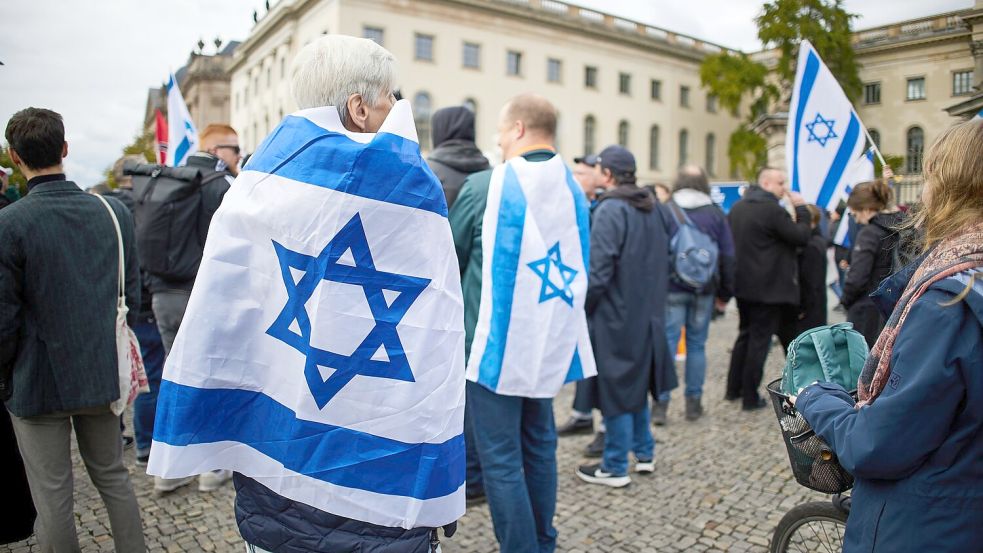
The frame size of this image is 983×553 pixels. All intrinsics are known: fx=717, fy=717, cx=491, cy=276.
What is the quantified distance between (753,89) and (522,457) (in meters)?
47.4

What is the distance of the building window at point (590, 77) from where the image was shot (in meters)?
47.2

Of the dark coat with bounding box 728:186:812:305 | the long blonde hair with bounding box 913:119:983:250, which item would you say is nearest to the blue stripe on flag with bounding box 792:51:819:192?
the dark coat with bounding box 728:186:812:305

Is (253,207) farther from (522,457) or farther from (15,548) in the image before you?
(15,548)

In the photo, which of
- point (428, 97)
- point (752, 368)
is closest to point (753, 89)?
point (428, 97)

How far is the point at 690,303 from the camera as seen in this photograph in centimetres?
604

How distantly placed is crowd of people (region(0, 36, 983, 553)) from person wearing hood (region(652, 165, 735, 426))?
17 mm

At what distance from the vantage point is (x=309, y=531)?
172 cm

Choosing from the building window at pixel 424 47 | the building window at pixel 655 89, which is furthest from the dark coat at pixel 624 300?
the building window at pixel 655 89

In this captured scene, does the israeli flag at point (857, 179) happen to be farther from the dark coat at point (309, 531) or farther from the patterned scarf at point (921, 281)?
the dark coat at point (309, 531)

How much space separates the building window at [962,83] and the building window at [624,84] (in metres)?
45.3

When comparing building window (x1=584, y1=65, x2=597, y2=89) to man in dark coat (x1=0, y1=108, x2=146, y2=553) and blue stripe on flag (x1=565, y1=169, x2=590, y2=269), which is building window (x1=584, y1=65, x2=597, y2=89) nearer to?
blue stripe on flag (x1=565, y1=169, x2=590, y2=269)

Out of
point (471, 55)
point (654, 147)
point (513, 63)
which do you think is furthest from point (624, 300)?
point (654, 147)

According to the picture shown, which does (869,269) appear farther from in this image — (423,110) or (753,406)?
(423,110)

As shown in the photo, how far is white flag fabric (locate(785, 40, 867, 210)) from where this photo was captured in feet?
19.3
